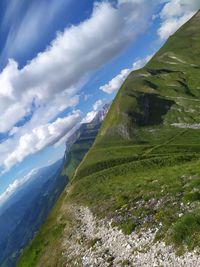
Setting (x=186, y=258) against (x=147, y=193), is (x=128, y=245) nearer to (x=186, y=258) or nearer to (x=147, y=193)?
(x=186, y=258)

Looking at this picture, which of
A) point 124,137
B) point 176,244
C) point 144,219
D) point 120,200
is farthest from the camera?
point 124,137

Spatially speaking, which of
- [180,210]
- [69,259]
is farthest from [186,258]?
[69,259]

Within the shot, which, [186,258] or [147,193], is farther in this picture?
[147,193]

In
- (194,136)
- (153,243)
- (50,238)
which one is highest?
(153,243)

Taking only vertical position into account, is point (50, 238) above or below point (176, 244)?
below

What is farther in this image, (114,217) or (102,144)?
(102,144)

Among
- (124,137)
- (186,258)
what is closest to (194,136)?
(124,137)

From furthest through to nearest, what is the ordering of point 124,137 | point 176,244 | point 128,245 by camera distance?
point 124,137, point 128,245, point 176,244

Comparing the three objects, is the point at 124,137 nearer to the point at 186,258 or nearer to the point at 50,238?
the point at 50,238

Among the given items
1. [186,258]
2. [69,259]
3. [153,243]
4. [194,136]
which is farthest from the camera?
[194,136]
